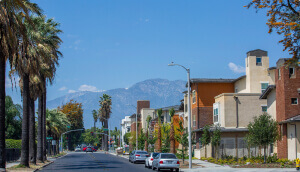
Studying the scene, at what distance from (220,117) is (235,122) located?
2.04m

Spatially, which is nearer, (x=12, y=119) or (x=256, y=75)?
(x=256, y=75)

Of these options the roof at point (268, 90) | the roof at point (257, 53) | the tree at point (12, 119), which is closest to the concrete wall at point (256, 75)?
the roof at point (257, 53)

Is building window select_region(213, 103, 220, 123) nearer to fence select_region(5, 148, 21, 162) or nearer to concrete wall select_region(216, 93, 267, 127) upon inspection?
concrete wall select_region(216, 93, 267, 127)

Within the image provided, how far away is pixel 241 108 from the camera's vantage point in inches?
2002

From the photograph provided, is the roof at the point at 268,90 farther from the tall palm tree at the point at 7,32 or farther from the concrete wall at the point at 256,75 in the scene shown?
the tall palm tree at the point at 7,32

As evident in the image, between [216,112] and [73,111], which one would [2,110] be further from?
[73,111]

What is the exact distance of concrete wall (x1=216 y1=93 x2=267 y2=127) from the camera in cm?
5050

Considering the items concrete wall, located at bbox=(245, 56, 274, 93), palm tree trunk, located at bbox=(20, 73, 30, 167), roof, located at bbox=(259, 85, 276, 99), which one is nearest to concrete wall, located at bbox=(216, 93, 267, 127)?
concrete wall, located at bbox=(245, 56, 274, 93)

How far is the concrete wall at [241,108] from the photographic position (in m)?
50.5

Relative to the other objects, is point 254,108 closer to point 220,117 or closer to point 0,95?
point 220,117

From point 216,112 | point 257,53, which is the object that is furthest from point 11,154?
point 257,53

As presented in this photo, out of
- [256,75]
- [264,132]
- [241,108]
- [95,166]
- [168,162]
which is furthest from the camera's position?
[256,75]

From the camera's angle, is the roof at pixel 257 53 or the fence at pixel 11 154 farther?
the roof at pixel 257 53

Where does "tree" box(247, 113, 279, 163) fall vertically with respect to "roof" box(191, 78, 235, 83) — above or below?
below
